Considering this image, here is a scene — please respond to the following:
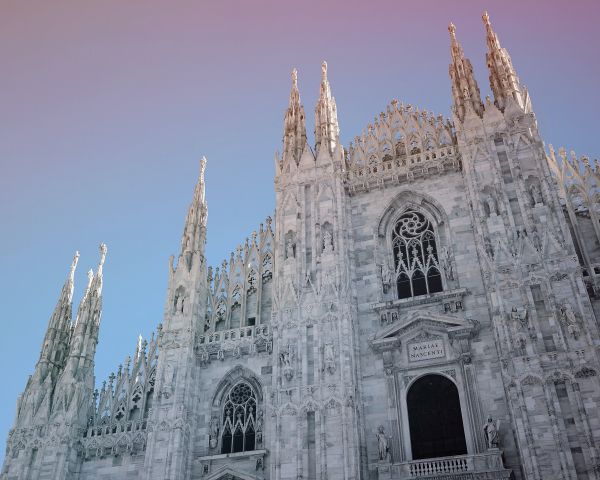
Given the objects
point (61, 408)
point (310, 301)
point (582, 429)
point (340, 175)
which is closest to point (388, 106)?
point (340, 175)

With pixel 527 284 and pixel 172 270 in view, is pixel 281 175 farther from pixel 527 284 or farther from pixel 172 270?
pixel 527 284

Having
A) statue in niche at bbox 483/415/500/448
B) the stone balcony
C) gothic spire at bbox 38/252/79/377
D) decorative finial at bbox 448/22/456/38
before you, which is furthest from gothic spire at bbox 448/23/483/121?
gothic spire at bbox 38/252/79/377

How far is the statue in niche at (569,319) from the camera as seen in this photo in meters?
17.9

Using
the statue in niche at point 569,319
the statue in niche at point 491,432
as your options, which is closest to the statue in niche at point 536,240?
the statue in niche at point 569,319

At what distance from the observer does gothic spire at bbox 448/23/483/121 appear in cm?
2406

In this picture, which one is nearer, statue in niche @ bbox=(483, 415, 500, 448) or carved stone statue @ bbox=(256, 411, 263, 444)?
statue in niche @ bbox=(483, 415, 500, 448)

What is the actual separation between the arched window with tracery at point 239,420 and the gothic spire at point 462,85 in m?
12.3

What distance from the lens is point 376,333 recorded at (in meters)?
20.9

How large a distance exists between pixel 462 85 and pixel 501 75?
1428 millimetres

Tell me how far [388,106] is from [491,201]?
732 cm

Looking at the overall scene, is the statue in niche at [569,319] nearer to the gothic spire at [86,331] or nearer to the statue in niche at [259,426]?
the statue in niche at [259,426]

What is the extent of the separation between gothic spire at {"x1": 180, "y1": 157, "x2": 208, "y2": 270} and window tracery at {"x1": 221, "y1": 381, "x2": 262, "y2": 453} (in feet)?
17.1

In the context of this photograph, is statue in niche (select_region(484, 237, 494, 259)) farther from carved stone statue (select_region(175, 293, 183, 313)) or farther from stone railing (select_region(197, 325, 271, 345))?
carved stone statue (select_region(175, 293, 183, 313))

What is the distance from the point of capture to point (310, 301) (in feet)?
71.3
